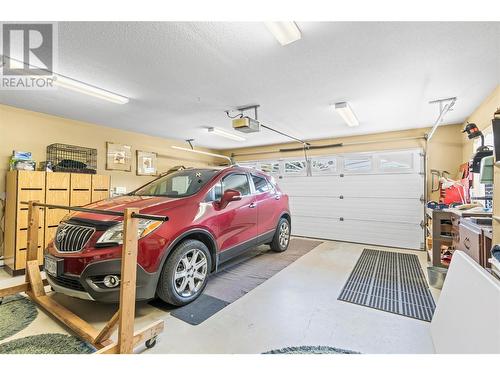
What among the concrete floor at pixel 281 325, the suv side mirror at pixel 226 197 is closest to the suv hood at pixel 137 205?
the suv side mirror at pixel 226 197

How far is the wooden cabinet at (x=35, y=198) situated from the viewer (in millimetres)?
3398

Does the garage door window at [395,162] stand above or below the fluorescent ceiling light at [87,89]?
below

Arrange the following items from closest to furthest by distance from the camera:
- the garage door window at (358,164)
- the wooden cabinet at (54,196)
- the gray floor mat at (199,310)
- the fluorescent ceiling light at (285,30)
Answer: the fluorescent ceiling light at (285,30), the gray floor mat at (199,310), the wooden cabinet at (54,196), the garage door window at (358,164)

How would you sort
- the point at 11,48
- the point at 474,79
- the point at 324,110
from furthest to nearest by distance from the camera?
the point at 324,110
the point at 474,79
the point at 11,48

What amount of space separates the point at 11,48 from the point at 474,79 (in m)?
5.15

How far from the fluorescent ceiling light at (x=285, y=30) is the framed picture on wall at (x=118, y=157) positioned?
4.71 metres

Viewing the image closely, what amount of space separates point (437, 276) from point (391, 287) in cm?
58

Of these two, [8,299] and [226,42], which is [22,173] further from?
[226,42]

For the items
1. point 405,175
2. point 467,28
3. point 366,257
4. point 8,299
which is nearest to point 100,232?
point 8,299

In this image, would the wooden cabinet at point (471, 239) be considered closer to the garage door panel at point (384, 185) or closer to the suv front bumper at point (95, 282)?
the suv front bumper at point (95, 282)

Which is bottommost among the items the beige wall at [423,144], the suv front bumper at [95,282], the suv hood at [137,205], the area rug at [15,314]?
the area rug at [15,314]

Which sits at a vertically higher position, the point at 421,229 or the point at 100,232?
the point at 100,232

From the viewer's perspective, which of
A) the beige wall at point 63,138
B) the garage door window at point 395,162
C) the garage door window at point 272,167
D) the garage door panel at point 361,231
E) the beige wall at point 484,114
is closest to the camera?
the beige wall at point 484,114

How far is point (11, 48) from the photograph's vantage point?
2.23 metres
